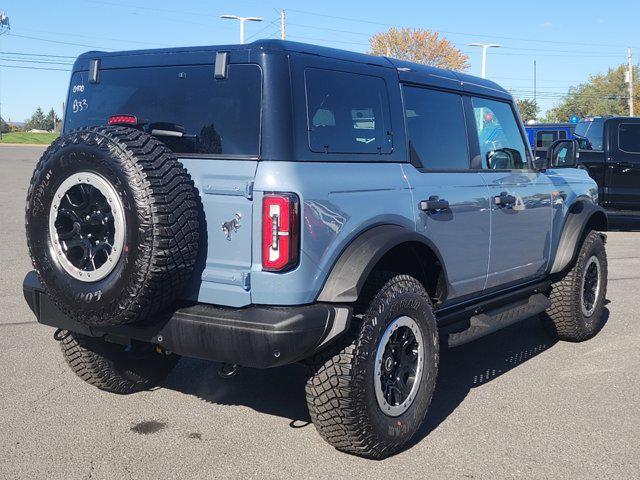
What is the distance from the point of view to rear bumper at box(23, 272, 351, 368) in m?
3.34

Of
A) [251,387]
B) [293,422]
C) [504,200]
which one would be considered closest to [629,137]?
[504,200]

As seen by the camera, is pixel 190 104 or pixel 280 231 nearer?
pixel 280 231

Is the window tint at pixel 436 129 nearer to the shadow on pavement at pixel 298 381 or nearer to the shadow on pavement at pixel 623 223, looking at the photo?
the shadow on pavement at pixel 298 381

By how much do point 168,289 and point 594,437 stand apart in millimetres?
2422

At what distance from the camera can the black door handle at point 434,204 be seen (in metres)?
4.17

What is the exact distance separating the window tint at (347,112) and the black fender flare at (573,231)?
7.62ft

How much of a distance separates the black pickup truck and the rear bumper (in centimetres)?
1100

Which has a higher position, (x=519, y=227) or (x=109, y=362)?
(x=519, y=227)

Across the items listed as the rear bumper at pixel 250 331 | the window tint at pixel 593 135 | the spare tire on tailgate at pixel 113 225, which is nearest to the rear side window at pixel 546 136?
the window tint at pixel 593 135

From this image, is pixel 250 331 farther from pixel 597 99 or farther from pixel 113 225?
pixel 597 99

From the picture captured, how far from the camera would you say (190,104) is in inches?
150

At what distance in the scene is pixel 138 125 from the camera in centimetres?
397

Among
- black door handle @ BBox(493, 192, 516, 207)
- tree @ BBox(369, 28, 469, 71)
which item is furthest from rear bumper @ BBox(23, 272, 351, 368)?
tree @ BBox(369, 28, 469, 71)

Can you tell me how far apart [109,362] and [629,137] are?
1152 cm
